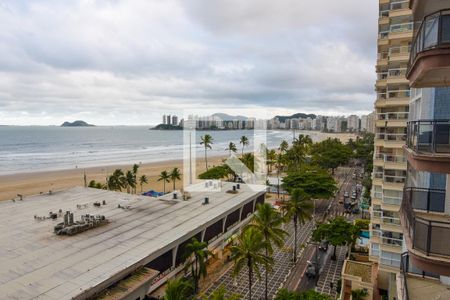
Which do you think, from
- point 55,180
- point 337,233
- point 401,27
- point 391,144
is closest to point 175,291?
point 391,144

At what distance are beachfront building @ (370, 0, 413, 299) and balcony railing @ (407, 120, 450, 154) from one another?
16.9 meters

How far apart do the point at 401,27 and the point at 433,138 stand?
20552mm

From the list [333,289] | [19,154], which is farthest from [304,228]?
[19,154]

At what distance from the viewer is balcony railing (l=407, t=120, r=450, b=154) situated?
7.37 meters

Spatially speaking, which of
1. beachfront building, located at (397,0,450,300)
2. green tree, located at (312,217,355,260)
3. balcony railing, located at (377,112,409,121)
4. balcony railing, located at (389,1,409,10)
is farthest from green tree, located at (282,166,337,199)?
beachfront building, located at (397,0,450,300)

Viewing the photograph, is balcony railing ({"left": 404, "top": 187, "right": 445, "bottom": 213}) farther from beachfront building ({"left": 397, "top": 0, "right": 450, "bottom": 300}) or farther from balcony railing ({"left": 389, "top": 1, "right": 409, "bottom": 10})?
balcony railing ({"left": 389, "top": 1, "right": 409, "bottom": 10})

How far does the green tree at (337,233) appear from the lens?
3115 centimetres

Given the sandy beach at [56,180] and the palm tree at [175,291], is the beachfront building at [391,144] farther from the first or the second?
the sandy beach at [56,180]

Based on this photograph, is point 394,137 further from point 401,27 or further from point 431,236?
point 431,236

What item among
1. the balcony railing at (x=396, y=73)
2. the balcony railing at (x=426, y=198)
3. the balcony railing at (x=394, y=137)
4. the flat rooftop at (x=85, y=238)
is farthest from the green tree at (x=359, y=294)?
the balcony railing at (x=396, y=73)

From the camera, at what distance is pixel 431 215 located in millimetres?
9273

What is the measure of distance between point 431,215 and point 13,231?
1295 inches

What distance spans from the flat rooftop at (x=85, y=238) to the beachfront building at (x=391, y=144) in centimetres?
1660

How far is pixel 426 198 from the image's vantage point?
10.3 metres
